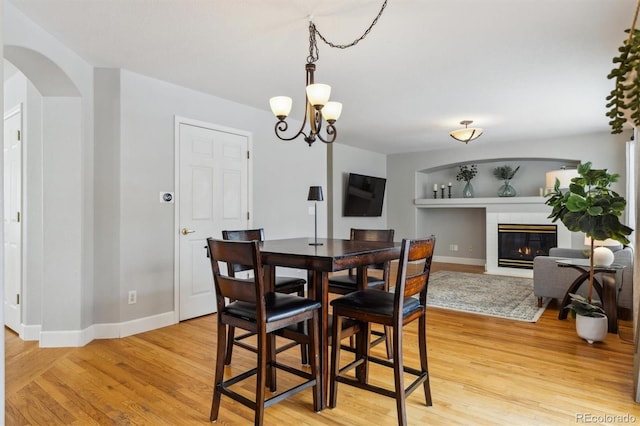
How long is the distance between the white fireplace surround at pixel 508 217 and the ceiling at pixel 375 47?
2.36 metres

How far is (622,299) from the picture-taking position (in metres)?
3.76

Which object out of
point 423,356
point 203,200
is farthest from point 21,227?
point 423,356

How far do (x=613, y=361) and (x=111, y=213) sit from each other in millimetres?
4151

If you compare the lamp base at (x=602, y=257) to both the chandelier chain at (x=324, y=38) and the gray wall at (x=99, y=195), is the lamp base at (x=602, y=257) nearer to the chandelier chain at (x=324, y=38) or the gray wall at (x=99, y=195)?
the chandelier chain at (x=324, y=38)

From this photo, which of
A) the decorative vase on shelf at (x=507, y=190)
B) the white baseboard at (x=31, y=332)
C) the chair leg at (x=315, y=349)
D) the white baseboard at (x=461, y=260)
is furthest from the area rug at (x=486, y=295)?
the white baseboard at (x=31, y=332)

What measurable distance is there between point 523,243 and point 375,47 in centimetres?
531

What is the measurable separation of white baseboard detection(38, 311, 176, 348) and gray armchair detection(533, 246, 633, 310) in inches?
156

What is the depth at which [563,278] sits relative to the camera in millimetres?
4051

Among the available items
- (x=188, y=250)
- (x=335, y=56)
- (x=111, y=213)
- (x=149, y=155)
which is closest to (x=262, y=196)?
(x=188, y=250)

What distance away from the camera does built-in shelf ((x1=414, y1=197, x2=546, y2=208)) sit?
21.6 ft

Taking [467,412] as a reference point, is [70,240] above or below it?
above

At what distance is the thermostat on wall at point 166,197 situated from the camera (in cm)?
358

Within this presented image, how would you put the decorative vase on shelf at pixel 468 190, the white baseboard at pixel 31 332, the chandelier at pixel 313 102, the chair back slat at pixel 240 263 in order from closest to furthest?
the chair back slat at pixel 240 263 < the chandelier at pixel 313 102 < the white baseboard at pixel 31 332 < the decorative vase on shelf at pixel 468 190

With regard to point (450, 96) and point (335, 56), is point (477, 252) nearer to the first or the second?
point (450, 96)
